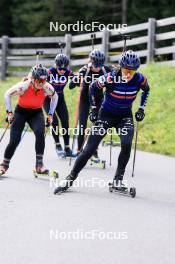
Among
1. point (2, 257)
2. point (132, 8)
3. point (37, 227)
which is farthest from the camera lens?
point (132, 8)

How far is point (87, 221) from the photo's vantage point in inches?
296

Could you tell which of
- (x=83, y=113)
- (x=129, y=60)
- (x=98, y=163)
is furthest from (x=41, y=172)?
(x=129, y=60)

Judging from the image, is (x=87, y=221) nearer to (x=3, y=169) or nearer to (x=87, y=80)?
(x=3, y=169)

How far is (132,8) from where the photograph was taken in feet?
125

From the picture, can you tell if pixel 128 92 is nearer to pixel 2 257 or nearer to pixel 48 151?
pixel 2 257

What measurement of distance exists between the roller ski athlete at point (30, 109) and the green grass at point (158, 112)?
4.54 m

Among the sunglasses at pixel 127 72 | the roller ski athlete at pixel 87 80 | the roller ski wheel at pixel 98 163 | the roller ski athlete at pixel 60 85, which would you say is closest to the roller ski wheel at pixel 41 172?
the roller ski athlete at pixel 87 80

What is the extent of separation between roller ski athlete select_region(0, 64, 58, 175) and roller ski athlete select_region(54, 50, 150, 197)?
1.01m

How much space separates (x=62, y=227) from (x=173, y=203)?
2314 millimetres

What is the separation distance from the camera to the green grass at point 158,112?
1502cm

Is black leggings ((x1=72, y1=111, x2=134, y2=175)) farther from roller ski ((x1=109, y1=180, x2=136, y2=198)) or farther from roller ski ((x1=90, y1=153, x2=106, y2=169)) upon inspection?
roller ski ((x1=90, y1=153, x2=106, y2=169))

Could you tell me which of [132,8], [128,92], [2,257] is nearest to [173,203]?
[128,92]

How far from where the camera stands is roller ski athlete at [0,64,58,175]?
1012 cm

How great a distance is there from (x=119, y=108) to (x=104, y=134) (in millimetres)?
421
